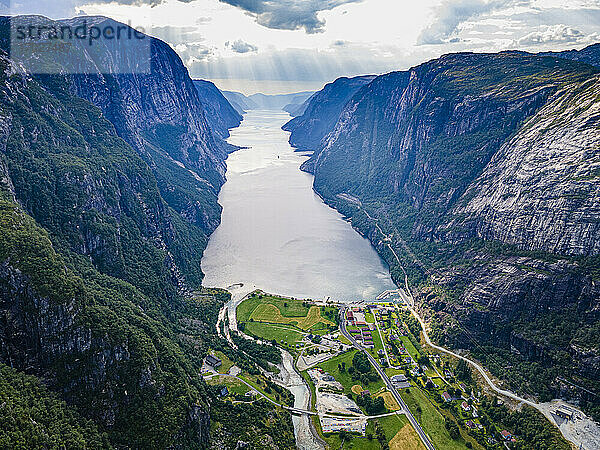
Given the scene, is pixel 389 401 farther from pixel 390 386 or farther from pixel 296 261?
pixel 296 261

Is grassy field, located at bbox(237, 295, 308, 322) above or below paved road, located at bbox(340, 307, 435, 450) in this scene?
below

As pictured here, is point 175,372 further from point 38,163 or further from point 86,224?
point 38,163

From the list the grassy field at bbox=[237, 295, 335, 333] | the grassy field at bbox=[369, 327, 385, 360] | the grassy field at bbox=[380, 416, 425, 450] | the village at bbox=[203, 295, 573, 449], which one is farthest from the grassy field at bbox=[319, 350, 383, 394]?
the grassy field at bbox=[237, 295, 335, 333]

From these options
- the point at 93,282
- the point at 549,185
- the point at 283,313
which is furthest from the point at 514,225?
the point at 93,282

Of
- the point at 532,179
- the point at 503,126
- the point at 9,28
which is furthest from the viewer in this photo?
the point at 503,126

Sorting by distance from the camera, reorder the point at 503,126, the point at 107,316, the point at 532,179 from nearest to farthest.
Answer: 1. the point at 107,316
2. the point at 532,179
3. the point at 503,126

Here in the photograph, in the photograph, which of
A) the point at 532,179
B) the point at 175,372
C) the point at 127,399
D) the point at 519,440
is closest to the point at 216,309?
the point at 175,372

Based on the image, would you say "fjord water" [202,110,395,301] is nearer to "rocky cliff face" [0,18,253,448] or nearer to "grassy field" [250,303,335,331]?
"rocky cliff face" [0,18,253,448]
